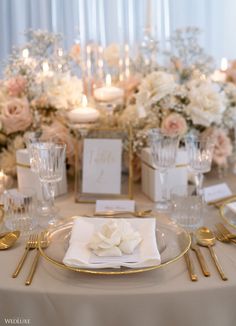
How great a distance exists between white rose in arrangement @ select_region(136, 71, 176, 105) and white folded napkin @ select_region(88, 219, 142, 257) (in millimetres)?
635

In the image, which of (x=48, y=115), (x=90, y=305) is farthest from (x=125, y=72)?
(x=90, y=305)

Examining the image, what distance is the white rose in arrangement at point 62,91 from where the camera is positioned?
1.54m

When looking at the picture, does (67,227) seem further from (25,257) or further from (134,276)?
(134,276)

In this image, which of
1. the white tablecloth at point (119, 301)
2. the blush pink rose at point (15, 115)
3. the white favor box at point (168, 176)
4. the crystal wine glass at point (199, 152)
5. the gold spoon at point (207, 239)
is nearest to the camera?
the white tablecloth at point (119, 301)

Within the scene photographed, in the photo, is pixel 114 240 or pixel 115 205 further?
pixel 115 205

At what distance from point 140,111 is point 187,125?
189 millimetres

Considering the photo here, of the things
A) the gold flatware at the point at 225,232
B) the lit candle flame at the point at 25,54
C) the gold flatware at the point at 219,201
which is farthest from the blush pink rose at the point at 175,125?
the lit candle flame at the point at 25,54

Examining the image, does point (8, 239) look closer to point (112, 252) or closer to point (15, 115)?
point (112, 252)

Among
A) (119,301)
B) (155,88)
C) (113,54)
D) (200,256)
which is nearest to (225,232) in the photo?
(200,256)

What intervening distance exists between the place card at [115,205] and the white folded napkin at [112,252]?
0.20 metres

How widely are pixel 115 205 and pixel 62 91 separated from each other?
517mm

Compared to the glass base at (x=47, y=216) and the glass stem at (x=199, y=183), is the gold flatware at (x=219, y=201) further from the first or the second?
the glass base at (x=47, y=216)

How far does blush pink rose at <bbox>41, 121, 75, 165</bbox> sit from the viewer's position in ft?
4.78

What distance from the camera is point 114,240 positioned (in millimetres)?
917
